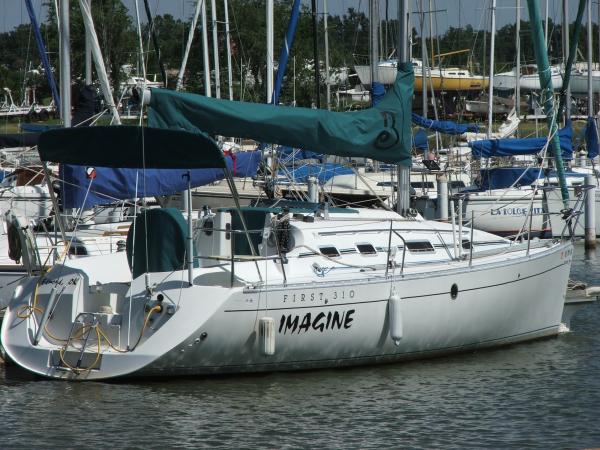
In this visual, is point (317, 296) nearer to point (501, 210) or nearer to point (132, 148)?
point (132, 148)

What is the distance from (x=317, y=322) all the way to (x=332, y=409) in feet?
5.06

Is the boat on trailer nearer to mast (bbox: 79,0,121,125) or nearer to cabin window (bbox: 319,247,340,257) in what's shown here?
cabin window (bbox: 319,247,340,257)

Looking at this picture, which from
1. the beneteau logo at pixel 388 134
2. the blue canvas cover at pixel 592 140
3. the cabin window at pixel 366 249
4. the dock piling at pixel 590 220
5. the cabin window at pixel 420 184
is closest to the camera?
the beneteau logo at pixel 388 134

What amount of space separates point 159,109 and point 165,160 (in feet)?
3.16

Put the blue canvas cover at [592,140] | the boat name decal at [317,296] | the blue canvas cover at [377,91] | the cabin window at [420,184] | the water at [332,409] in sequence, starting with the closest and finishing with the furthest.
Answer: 1. the water at [332,409]
2. the boat name decal at [317,296]
3. the blue canvas cover at [377,91]
4. the cabin window at [420,184]
5. the blue canvas cover at [592,140]

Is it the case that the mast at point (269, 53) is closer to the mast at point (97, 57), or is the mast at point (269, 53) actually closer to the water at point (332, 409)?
the mast at point (97, 57)

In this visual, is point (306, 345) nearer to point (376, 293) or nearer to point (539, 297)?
point (376, 293)

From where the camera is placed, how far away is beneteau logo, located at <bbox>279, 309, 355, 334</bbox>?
590 inches

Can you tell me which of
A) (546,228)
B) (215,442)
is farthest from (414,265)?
(546,228)

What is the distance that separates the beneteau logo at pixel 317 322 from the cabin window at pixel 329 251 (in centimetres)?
121

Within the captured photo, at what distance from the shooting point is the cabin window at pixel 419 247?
1691cm

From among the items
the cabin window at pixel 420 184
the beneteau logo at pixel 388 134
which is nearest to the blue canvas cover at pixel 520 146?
the cabin window at pixel 420 184

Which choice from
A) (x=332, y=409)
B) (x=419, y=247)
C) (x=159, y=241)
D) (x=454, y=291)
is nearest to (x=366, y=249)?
(x=419, y=247)

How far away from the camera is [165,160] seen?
47.1ft
